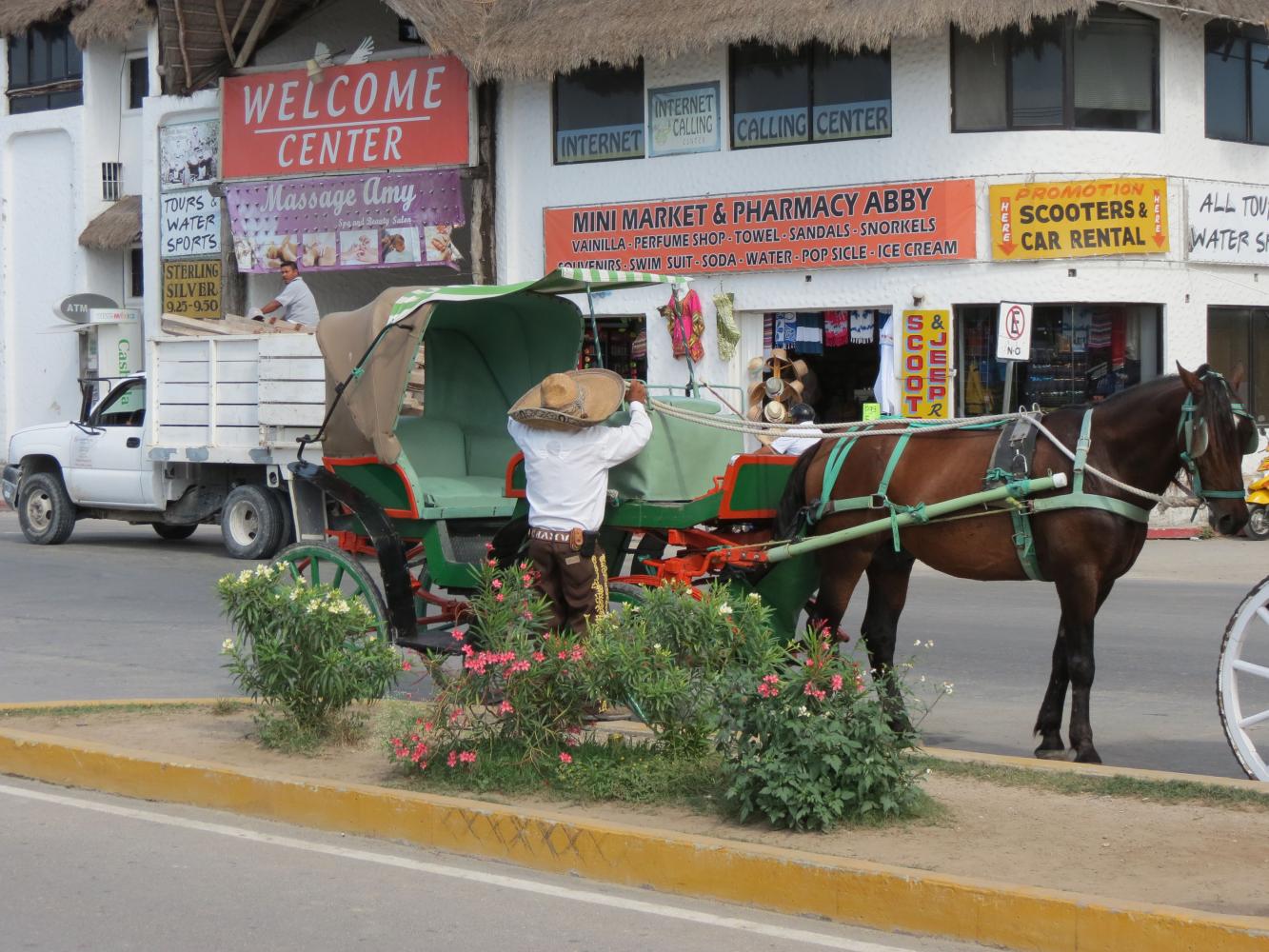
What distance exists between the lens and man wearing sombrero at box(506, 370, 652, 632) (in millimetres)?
8078

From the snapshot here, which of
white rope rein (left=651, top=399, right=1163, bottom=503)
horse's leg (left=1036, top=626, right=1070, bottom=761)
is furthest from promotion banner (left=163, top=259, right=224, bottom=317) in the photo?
horse's leg (left=1036, top=626, right=1070, bottom=761)

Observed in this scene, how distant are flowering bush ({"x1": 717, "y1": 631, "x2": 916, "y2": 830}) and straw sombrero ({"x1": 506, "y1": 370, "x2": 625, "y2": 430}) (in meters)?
2.05

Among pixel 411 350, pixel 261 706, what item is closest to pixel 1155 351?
pixel 411 350

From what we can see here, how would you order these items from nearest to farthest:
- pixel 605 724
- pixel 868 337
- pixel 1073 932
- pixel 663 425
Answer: pixel 1073 932
pixel 605 724
pixel 663 425
pixel 868 337

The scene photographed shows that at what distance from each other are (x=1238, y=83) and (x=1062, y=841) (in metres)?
17.9

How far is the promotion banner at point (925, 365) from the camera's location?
20.6 metres

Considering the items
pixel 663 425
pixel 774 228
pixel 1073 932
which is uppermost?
pixel 774 228

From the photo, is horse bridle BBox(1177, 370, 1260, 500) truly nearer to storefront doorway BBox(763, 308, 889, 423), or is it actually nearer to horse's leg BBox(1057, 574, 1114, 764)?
horse's leg BBox(1057, 574, 1114, 764)

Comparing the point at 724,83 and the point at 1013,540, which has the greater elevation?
the point at 724,83

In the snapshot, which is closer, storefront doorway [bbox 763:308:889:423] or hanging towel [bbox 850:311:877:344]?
hanging towel [bbox 850:311:877:344]

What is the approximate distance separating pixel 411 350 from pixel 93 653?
12.9 ft

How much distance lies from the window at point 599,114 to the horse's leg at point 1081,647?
628 inches

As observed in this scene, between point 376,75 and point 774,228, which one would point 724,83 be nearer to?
point 774,228

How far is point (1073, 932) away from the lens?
201 inches
